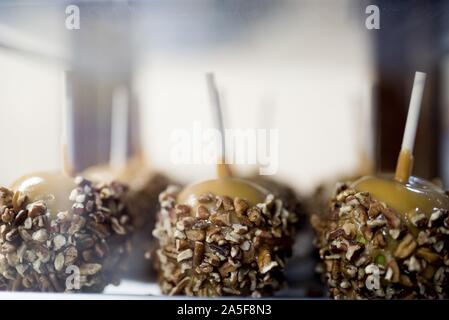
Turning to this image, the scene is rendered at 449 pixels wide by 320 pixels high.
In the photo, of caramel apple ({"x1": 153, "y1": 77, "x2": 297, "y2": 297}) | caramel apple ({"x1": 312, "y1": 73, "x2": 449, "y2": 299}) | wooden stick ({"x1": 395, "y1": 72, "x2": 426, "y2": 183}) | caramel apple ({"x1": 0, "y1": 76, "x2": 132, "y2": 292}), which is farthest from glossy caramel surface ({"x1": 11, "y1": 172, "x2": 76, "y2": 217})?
wooden stick ({"x1": 395, "y1": 72, "x2": 426, "y2": 183})

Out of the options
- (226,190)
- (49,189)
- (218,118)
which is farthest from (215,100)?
(49,189)

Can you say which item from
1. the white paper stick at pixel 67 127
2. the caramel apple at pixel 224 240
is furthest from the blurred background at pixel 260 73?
the caramel apple at pixel 224 240

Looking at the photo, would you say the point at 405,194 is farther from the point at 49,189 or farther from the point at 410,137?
the point at 49,189

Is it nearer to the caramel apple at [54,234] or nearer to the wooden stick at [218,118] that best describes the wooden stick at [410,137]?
the wooden stick at [218,118]

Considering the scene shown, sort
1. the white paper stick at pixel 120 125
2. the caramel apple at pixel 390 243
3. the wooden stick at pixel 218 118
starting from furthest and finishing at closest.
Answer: the white paper stick at pixel 120 125, the wooden stick at pixel 218 118, the caramel apple at pixel 390 243
